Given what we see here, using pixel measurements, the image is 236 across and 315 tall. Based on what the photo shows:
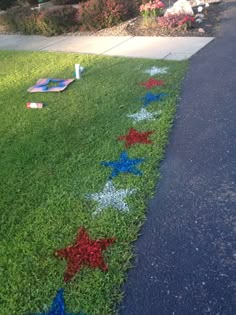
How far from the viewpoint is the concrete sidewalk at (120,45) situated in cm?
706

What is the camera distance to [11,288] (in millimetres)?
2240

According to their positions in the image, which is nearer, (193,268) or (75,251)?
(193,268)

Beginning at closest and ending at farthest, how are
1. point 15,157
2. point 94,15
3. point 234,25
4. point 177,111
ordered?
point 15,157 < point 177,111 < point 234,25 < point 94,15

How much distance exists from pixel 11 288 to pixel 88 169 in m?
1.48

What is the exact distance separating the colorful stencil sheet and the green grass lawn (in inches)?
5.5

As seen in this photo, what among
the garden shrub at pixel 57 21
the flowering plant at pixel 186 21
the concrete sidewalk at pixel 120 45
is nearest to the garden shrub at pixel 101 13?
the garden shrub at pixel 57 21

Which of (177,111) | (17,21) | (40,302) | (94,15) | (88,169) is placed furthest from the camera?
(17,21)

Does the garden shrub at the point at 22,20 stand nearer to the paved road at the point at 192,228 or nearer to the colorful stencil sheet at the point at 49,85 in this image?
the colorful stencil sheet at the point at 49,85

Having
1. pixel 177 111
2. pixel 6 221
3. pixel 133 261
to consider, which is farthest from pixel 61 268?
pixel 177 111

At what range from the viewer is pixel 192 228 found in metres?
2.59

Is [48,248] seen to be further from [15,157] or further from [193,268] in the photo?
[15,157]

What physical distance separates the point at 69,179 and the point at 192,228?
52.8 inches

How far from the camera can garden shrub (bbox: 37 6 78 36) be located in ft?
32.4

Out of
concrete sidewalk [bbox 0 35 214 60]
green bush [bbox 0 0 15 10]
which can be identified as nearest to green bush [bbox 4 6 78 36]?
concrete sidewalk [bbox 0 35 214 60]
